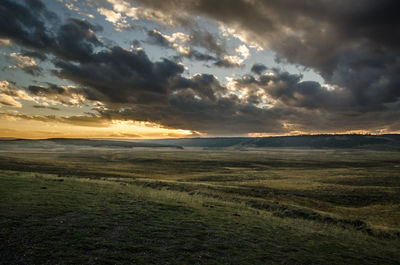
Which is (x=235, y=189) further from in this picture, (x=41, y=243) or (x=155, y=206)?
(x=41, y=243)

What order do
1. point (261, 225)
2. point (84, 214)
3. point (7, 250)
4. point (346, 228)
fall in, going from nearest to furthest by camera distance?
point (7, 250) < point (84, 214) < point (261, 225) < point (346, 228)

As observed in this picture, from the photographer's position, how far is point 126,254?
11.4m

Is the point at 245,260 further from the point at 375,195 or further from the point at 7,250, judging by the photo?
the point at 375,195

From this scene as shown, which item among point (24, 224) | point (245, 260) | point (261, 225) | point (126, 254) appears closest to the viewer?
point (126, 254)

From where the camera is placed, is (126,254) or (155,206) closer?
(126,254)

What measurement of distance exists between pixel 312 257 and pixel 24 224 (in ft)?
58.4

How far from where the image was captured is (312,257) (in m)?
13.8

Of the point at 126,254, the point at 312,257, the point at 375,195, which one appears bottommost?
the point at 375,195

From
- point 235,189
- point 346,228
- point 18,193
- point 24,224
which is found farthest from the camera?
point 235,189

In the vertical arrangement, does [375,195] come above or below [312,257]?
below

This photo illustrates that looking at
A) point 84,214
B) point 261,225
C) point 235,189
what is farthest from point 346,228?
point 84,214

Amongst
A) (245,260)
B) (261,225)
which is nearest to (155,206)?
(261,225)

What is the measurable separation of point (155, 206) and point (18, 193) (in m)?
13.0

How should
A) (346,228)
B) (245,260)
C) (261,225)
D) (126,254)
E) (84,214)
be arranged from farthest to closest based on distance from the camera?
(346,228) < (261,225) < (84,214) < (245,260) < (126,254)
